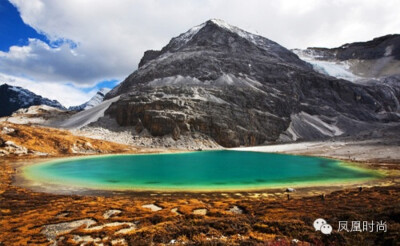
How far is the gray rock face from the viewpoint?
122 m

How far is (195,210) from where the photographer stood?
20328 mm

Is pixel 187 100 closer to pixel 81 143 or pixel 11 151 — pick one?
pixel 81 143

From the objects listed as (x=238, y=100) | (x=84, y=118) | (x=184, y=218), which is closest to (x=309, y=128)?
(x=238, y=100)

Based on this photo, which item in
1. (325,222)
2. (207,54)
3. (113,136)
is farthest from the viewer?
(207,54)

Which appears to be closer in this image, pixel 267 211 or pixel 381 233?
pixel 381 233

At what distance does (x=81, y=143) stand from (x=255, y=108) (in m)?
87.1

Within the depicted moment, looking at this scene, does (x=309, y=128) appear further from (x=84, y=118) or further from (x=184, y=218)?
(x=184, y=218)

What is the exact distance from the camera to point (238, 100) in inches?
5472

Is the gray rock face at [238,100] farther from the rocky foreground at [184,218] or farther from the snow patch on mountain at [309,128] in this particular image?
the rocky foreground at [184,218]

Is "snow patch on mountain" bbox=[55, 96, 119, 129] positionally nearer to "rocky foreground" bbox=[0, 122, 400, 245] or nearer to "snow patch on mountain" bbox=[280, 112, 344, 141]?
"snow patch on mountain" bbox=[280, 112, 344, 141]

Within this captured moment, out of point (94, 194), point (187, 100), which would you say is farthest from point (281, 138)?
point (94, 194)

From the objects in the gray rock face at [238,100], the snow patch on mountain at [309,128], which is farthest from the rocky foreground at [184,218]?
the snow patch on mountain at [309,128]

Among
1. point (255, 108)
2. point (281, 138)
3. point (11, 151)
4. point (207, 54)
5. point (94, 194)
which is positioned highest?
point (207, 54)

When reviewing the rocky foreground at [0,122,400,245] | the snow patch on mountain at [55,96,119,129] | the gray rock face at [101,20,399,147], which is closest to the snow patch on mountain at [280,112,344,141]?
the gray rock face at [101,20,399,147]
